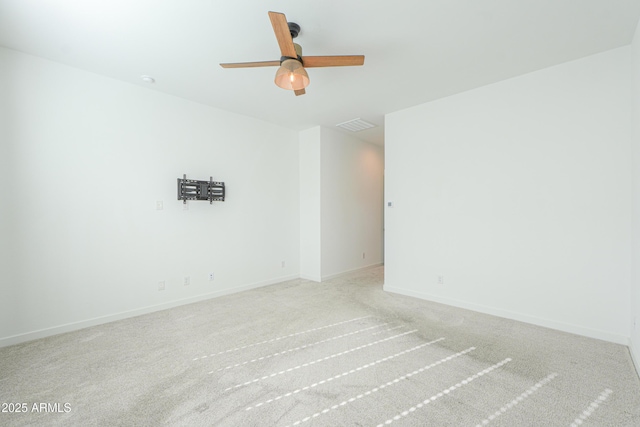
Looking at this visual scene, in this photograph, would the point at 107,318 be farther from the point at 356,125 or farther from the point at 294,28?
the point at 356,125

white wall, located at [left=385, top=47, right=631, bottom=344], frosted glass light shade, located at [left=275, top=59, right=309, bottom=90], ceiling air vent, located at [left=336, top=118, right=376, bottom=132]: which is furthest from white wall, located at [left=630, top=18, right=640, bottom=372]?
ceiling air vent, located at [left=336, top=118, right=376, bottom=132]

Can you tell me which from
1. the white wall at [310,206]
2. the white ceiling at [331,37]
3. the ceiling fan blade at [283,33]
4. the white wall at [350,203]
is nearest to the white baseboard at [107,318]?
the white wall at [310,206]

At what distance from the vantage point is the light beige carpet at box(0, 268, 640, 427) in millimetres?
1712

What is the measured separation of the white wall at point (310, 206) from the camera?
508 centimetres

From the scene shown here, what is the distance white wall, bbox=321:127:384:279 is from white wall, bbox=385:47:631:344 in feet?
4.77

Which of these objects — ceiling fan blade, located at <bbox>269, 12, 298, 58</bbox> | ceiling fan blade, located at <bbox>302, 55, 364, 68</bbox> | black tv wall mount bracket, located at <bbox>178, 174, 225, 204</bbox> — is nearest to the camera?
ceiling fan blade, located at <bbox>269, 12, 298, 58</bbox>

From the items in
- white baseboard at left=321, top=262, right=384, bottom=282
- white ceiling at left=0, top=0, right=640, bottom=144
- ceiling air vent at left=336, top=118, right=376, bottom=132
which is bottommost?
white baseboard at left=321, top=262, right=384, bottom=282

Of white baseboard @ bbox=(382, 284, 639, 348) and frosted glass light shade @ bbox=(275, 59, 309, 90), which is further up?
frosted glass light shade @ bbox=(275, 59, 309, 90)

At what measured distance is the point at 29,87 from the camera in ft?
9.03

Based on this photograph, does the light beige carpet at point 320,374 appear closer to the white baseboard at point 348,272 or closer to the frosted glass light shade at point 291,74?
the white baseboard at point 348,272

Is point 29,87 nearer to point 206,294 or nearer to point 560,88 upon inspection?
point 206,294

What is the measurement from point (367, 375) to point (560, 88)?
3401 mm

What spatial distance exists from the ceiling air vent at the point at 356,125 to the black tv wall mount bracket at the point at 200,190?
2324mm

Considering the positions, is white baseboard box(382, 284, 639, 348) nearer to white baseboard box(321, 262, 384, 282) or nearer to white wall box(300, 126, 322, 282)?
white baseboard box(321, 262, 384, 282)
